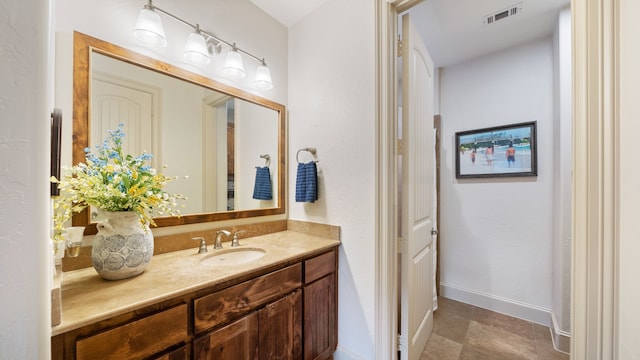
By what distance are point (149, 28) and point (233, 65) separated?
459 millimetres

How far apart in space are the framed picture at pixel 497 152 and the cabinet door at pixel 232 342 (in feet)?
7.50

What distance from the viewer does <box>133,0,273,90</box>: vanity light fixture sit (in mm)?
1182

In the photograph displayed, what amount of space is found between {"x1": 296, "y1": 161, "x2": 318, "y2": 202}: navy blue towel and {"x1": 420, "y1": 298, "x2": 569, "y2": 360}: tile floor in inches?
54.3

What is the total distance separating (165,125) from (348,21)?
132cm

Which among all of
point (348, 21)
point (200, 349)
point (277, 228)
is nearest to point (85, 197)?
point (200, 349)

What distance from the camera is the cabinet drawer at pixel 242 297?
0.92m

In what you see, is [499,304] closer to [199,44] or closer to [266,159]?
[266,159]

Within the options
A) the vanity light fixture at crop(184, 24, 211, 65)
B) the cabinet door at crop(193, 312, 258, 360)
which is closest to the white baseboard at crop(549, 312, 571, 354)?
the cabinet door at crop(193, 312, 258, 360)

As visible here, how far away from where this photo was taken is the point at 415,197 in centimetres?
149

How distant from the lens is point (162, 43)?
126 centimetres

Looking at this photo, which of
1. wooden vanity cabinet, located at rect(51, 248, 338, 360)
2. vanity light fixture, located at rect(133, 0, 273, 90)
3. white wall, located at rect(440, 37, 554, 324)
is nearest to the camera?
wooden vanity cabinet, located at rect(51, 248, 338, 360)

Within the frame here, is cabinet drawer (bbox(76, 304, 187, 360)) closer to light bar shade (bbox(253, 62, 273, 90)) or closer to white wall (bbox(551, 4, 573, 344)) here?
light bar shade (bbox(253, 62, 273, 90))

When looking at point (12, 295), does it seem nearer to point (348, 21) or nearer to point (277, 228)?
point (277, 228)

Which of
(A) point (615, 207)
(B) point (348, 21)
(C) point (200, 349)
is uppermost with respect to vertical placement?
(B) point (348, 21)
